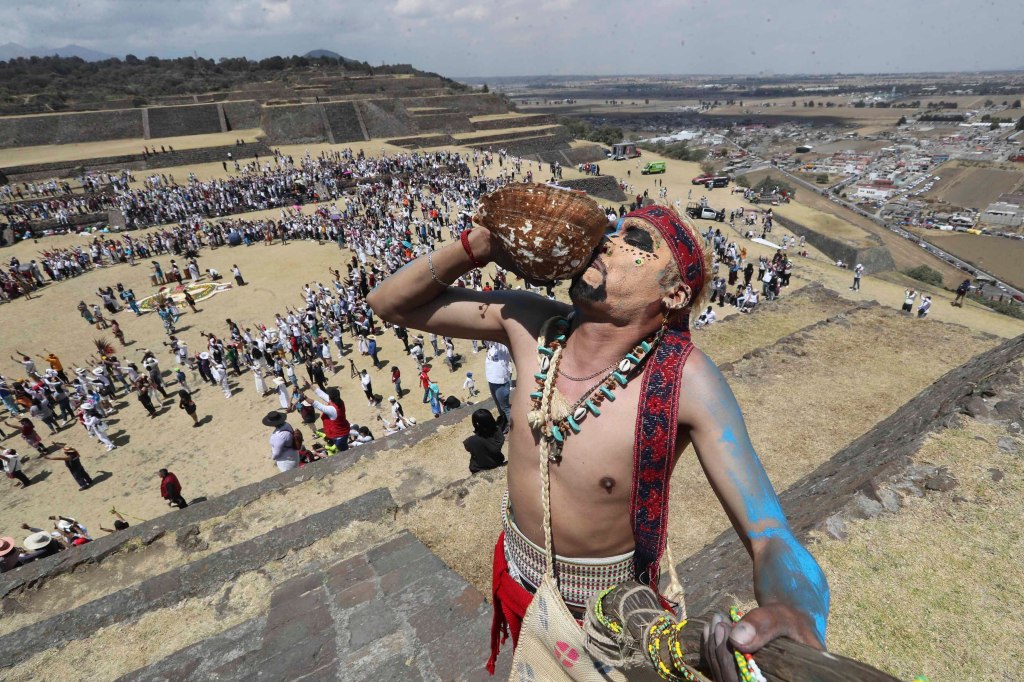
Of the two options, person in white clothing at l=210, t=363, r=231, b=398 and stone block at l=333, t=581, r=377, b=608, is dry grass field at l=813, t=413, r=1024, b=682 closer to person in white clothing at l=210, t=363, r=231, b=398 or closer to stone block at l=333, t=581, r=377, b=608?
stone block at l=333, t=581, r=377, b=608

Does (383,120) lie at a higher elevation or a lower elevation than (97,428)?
higher

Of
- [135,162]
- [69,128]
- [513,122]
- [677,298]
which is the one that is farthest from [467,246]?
[69,128]

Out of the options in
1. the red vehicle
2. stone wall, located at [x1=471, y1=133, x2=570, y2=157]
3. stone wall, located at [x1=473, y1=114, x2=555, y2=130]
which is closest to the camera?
the red vehicle

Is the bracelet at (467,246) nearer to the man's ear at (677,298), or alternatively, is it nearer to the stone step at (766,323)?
the man's ear at (677,298)

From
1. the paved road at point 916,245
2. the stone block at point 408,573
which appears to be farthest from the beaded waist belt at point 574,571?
the paved road at point 916,245

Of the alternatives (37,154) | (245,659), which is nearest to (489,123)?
(37,154)

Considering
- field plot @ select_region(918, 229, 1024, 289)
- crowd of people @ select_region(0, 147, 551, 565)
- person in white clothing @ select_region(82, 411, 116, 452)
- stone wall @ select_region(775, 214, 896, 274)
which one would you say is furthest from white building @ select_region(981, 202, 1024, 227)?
person in white clothing @ select_region(82, 411, 116, 452)

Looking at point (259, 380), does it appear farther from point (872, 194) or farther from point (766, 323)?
point (872, 194)
